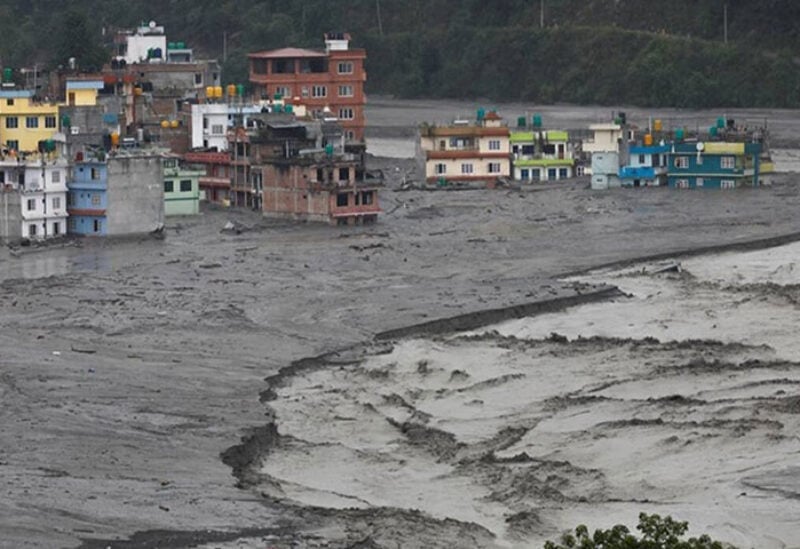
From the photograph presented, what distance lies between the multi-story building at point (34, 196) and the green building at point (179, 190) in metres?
6.04

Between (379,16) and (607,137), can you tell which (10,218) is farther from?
(379,16)

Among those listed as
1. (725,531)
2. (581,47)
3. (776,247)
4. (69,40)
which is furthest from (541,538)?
(581,47)

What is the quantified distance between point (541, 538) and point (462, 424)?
6.42 metres

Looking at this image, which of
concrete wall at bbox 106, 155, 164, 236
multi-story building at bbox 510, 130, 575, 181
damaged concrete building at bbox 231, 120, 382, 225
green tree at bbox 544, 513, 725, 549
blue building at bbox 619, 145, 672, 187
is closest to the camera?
green tree at bbox 544, 513, 725, 549

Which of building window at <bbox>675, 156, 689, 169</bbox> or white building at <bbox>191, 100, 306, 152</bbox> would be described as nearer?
building window at <bbox>675, 156, 689, 169</bbox>

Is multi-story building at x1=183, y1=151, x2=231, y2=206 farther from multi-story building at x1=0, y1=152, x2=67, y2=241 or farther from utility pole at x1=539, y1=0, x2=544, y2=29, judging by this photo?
utility pole at x1=539, y1=0, x2=544, y2=29

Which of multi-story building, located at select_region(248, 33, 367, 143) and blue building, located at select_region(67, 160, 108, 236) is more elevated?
multi-story building, located at select_region(248, 33, 367, 143)

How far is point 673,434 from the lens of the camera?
99.9ft

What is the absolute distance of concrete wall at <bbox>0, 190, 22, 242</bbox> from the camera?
176 ft

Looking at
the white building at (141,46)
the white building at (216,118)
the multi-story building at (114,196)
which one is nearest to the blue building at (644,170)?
the white building at (216,118)

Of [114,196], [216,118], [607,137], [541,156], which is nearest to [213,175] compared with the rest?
[216,118]

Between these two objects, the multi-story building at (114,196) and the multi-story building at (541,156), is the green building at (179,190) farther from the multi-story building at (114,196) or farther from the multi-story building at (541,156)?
the multi-story building at (541,156)

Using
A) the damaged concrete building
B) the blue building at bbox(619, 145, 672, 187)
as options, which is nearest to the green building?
the damaged concrete building

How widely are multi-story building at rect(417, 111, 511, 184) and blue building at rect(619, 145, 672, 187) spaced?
13.3 feet
